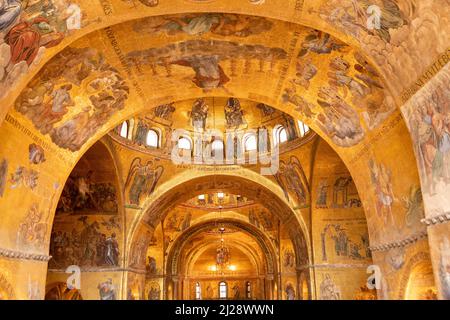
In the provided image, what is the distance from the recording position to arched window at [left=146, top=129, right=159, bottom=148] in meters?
23.6

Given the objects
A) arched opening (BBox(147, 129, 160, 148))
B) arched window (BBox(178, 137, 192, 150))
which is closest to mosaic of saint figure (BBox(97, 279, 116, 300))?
arched opening (BBox(147, 129, 160, 148))

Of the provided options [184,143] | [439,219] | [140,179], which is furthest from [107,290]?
[439,219]

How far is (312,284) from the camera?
22.4 metres

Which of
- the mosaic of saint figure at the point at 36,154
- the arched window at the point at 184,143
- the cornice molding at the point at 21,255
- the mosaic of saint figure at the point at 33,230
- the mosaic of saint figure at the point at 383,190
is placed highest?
the arched window at the point at 184,143

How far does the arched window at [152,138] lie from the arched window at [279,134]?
6924mm

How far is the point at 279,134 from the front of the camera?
78.4 ft

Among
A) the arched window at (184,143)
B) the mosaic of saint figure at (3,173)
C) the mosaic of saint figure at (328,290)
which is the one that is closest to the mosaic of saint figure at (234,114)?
the arched window at (184,143)

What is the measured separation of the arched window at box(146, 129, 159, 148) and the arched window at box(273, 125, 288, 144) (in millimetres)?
6924

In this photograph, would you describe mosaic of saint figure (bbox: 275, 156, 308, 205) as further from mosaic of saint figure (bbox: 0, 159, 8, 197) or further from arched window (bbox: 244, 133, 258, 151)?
mosaic of saint figure (bbox: 0, 159, 8, 197)

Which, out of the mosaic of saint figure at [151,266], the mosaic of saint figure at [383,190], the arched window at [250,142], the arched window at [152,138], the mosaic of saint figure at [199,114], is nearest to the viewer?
the mosaic of saint figure at [383,190]

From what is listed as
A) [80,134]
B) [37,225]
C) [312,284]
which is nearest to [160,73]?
[80,134]

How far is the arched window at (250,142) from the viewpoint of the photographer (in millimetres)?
25125

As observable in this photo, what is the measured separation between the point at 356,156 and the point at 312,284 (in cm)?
1055

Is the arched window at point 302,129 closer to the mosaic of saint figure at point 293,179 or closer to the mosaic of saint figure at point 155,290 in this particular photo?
the mosaic of saint figure at point 293,179
